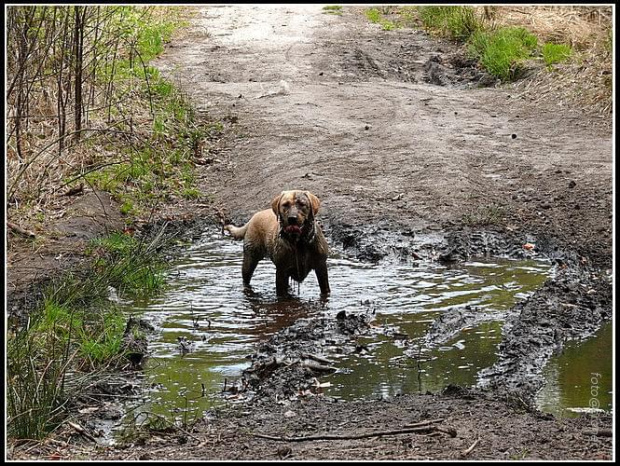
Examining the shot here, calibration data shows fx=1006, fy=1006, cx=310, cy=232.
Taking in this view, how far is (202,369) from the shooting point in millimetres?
7512

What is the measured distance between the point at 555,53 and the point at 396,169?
6290 millimetres

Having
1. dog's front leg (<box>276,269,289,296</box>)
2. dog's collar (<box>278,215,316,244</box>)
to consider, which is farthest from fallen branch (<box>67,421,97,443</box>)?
dog's front leg (<box>276,269,289,296</box>)

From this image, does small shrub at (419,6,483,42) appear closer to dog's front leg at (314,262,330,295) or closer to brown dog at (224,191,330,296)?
brown dog at (224,191,330,296)

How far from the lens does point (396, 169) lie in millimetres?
13211

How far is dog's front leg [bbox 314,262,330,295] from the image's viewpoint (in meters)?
9.34

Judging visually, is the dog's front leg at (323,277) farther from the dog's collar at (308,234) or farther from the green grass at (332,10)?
the green grass at (332,10)

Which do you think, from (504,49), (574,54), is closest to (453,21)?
(504,49)

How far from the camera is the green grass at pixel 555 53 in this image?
58.4 ft

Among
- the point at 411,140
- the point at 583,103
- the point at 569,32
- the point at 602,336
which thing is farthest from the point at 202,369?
the point at 569,32

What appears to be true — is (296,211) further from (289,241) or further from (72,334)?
(72,334)

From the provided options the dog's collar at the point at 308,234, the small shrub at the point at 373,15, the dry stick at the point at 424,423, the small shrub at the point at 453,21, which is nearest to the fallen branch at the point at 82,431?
the dry stick at the point at 424,423

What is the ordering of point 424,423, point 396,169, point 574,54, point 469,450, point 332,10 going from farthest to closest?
point 332,10 → point 574,54 → point 396,169 → point 424,423 → point 469,450

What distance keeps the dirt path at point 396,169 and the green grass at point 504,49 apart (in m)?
0.32

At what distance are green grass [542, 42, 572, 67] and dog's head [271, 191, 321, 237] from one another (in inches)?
391
